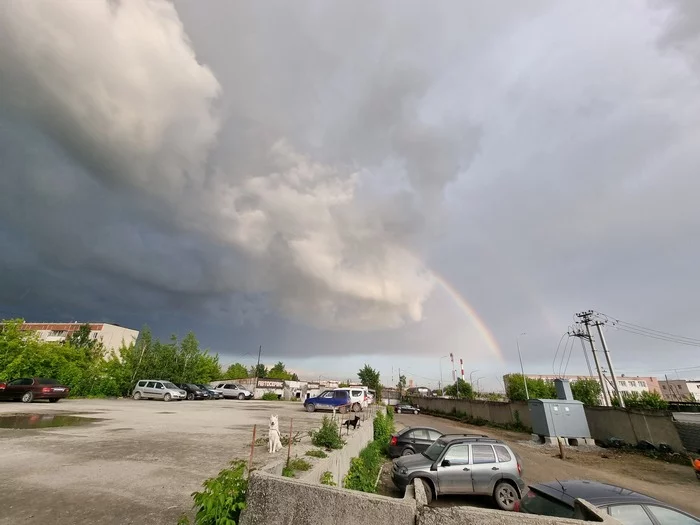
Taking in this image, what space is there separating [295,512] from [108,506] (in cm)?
415

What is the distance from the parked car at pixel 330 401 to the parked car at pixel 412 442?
14107mm

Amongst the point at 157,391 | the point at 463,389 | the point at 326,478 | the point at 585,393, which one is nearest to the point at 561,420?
the point at 326,478

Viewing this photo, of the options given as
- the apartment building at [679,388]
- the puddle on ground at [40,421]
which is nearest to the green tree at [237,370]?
the puddle on ground at [40,421]

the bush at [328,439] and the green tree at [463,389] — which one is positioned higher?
the green tree at [463,389]

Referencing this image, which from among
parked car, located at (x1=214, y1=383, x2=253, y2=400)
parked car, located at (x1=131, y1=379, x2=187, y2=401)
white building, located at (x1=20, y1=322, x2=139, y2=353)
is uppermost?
white building, located at (x1=20, y1=322, x2=139, y2=353)

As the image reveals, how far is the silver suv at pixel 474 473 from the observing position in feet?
30.7

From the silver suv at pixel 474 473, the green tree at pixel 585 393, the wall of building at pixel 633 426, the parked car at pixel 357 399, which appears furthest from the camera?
the green tree at pixel 585 393

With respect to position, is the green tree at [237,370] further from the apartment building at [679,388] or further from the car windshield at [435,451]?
the apartment building at [679,388]

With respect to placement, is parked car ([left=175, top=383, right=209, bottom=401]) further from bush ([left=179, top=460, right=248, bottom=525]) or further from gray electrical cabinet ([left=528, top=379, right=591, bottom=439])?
bush ([left=179, top=460, right=248, bottom=525])

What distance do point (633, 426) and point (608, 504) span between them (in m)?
20.8

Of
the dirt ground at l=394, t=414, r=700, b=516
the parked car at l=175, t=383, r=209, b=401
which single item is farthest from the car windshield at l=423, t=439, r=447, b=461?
the parked car at l=175, t=383, r=209, b=401

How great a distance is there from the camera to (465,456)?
380 inches

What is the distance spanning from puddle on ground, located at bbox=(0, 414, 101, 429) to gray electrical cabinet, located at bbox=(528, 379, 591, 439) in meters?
26.2

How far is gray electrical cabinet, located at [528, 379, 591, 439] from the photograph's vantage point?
21672mm
